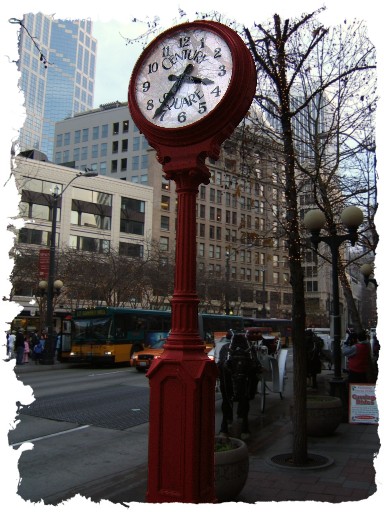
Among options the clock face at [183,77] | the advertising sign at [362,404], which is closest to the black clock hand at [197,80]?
the clock face at [183,77]

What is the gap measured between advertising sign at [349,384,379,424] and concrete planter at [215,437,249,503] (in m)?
4.50

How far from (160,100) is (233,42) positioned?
685 mm

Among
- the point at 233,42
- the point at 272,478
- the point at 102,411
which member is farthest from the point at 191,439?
the point at 102,411

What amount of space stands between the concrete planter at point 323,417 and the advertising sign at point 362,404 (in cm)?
56

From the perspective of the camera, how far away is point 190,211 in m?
3.66

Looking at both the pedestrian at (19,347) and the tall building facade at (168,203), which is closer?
the pedestrian at (19,347)

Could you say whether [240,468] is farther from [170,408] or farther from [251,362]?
[251,362]

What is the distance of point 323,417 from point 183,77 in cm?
681

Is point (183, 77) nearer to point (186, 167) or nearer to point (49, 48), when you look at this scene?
point (186, 167)

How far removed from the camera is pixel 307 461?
22.5 feet

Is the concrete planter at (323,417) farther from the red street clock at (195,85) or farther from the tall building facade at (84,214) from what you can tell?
the tall building facade at (84,214)

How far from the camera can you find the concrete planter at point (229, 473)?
4.95 meters

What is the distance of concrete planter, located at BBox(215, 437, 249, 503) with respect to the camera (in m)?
4.95

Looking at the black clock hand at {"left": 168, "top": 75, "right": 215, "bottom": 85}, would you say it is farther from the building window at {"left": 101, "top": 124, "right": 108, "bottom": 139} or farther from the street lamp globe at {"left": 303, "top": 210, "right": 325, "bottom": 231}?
the building window at {"left": 101, "top": 124, "right": 108, "bottom": 139}
